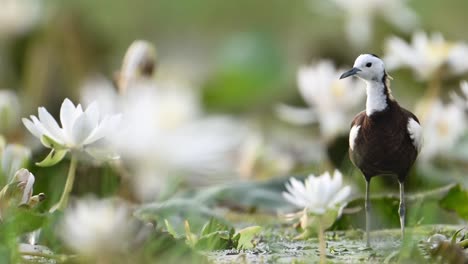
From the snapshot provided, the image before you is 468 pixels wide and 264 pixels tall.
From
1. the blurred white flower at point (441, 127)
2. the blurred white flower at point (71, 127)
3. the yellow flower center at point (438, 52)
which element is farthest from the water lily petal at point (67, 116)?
the blurred white flower at point (441, 127)

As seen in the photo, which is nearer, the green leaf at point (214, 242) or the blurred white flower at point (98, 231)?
the blurred white flower at point (98, 231)

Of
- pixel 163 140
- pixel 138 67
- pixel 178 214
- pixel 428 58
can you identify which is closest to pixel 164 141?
pixel 163 140

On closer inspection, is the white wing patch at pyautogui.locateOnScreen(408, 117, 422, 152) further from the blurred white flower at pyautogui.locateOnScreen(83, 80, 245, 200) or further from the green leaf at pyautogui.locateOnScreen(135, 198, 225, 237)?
the green leaf at pyautogui.locateOnScreen(135, 198, 225, 237)

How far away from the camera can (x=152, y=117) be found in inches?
43.0

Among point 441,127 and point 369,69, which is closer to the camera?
point 369,69

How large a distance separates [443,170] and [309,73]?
0.31 m

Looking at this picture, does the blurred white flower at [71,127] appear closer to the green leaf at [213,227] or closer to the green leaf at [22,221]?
the green leaf at [22,221]

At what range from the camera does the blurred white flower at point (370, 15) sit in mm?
2467

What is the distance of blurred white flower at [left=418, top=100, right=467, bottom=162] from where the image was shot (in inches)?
65.2

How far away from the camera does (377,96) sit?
95cm

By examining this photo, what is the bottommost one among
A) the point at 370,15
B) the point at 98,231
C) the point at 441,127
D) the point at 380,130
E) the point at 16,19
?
the point at 98,231

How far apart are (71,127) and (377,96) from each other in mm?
303

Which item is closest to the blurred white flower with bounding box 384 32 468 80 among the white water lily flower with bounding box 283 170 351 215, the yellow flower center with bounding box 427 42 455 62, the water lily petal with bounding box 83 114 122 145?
the yellow flower center with bounding box 427 42 455 62

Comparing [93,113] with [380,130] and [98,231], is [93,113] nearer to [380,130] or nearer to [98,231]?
[98,231]
